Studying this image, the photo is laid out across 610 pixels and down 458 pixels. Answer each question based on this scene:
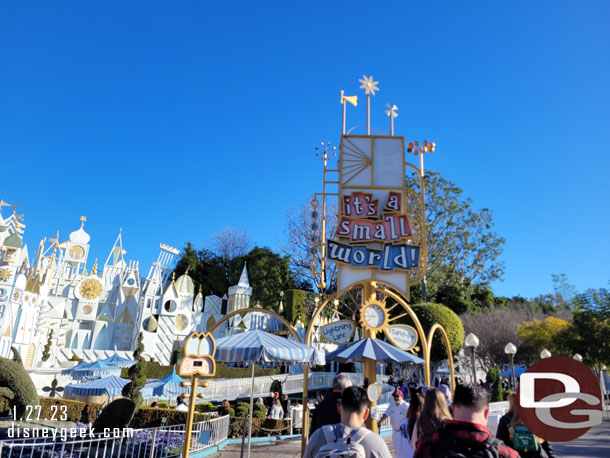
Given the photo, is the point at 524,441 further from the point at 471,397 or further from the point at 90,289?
the point at 90,289

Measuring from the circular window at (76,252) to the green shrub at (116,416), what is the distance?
38.4 metres

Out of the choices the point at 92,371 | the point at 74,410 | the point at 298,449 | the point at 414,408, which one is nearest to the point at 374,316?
the point at 298,449

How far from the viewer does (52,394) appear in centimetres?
2112

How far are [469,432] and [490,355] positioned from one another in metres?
32.5

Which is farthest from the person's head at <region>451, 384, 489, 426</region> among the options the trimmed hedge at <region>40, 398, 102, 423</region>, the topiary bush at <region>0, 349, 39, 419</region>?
the trimmed hedge at <region>40, 398, 102, 423</region>

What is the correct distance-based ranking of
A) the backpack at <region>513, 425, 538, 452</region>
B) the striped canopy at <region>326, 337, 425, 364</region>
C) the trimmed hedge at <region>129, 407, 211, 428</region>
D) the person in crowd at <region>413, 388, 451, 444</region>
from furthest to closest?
the trimmed hedge at <region>129, 407, 211, 428</region> < the striped canopy at <region>326, 337, 425, 364</region> < the backpack at <region>513, 425, 538, 452</region> < the person in crowd at <region>413, 388, 451, 444</region>

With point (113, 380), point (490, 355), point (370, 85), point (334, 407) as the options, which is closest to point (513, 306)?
point (490, 355)

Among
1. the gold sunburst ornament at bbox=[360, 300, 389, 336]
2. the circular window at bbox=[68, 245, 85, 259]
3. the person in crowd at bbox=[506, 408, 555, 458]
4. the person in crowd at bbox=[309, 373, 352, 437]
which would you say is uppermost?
the circular window at bbox=[68, 245, 85, 259]

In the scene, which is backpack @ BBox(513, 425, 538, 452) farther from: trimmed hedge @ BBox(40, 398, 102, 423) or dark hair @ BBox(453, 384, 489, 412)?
trimmed hedge @ BBox(40, 398, 102, 423)

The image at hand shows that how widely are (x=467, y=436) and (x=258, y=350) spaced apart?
5.32 m

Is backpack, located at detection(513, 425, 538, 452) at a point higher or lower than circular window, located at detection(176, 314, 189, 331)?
lower

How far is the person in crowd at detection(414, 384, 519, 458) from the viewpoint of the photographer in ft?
7.29

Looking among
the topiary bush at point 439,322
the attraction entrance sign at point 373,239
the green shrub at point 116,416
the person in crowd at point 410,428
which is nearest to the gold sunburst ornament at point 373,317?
the attraction entrance sign at point 373,239

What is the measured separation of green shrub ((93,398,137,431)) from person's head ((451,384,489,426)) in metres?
8.94
